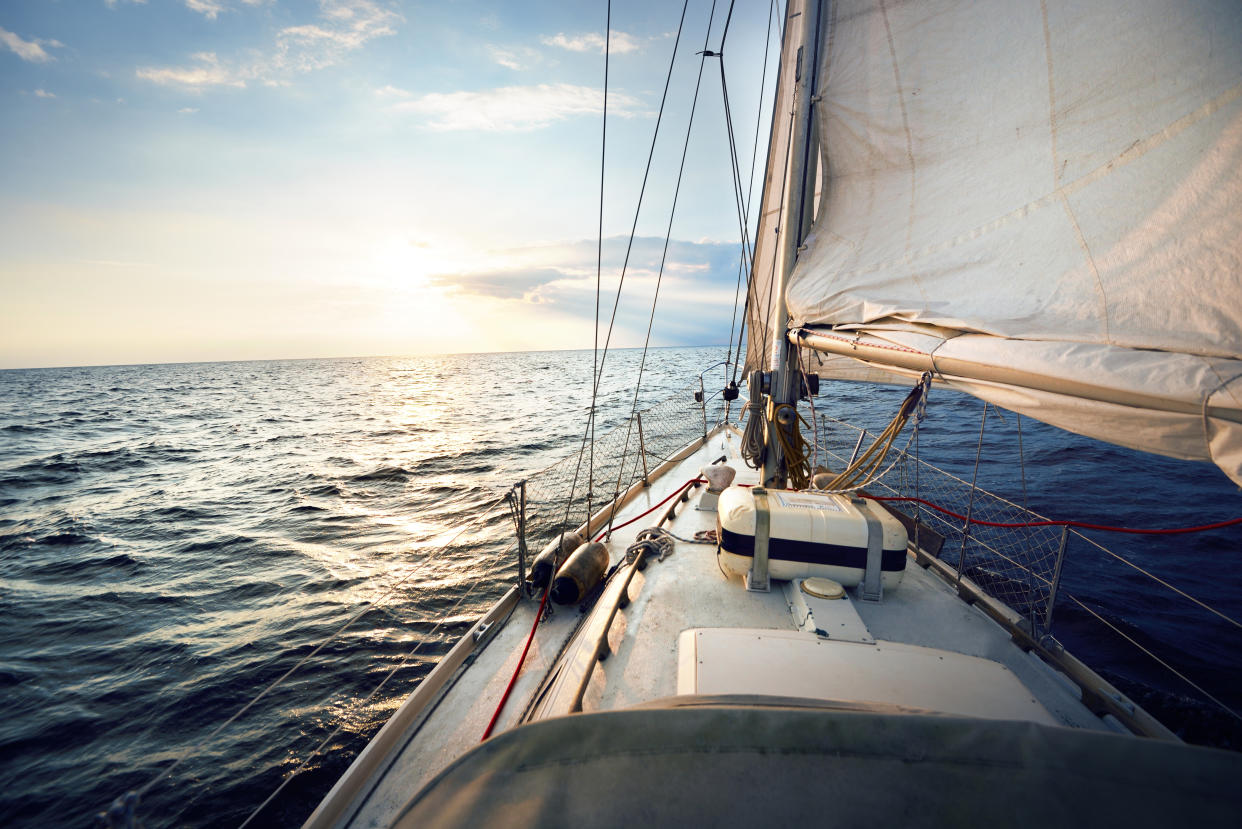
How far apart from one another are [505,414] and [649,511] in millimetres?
20170

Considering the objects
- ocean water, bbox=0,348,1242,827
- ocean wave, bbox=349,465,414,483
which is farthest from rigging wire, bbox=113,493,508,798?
ocean wave, bbox=349,465,414,483

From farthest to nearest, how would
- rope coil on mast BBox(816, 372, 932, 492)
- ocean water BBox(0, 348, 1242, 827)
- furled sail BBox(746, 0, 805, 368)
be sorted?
furled sail BBox(746, 0, 805, 368)
ocean water BBox(0, 348, 1242, 827)
rope coil on mast BBox(816, 372, 932, 492)

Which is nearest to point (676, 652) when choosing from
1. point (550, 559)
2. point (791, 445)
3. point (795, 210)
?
point (550, 559)

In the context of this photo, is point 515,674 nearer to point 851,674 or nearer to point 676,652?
point 676,652

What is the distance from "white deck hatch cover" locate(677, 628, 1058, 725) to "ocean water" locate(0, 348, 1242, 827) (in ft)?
6.62

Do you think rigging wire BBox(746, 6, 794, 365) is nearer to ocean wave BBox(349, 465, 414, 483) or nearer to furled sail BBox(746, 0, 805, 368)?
furled sail BBox(746, 0, 805, 368)

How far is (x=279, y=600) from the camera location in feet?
23.0

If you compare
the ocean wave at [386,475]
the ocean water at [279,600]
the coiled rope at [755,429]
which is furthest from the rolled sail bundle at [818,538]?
the ocean wave at [386,475]

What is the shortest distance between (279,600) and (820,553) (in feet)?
25.1

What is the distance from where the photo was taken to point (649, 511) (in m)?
5.97

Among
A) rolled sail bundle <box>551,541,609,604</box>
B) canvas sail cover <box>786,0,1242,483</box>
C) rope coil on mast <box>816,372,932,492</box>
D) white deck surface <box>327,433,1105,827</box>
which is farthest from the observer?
rolled sail bundle <box>551,541,609,604</box>

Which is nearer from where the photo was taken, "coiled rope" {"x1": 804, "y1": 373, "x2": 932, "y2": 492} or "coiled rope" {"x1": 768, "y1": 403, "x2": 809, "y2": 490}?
"coiled rope" {"x1": 804, "y1": 373, "x2": 932, "y2": 492}

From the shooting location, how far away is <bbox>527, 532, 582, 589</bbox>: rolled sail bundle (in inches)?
178

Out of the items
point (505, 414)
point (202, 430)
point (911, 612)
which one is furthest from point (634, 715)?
point (202, 430)
